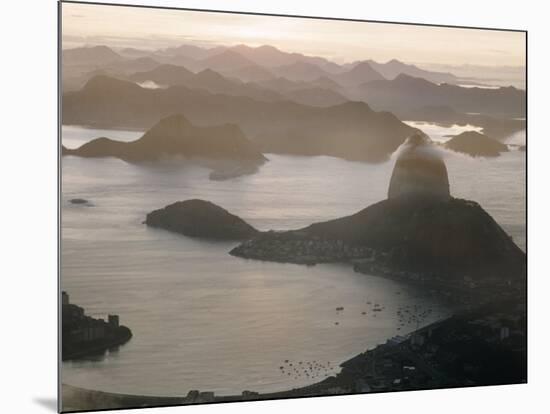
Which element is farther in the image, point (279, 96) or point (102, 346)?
point (279, 96)

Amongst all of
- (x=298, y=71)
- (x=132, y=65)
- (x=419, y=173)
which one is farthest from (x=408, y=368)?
(x=132, y=65)

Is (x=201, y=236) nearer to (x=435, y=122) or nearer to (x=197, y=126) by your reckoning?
(x=197, y=126)

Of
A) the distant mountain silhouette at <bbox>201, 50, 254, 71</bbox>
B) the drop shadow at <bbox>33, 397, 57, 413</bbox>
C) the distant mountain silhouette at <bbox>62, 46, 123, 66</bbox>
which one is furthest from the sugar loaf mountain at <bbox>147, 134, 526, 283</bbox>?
the drop shadow at <bbox>33, 397, 57, 413</bbox>

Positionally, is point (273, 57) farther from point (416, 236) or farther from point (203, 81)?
point (416, 236)

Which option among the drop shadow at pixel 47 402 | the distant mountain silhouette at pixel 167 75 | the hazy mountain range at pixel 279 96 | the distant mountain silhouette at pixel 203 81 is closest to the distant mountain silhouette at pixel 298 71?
the hazy mountain range at pixel 279 96

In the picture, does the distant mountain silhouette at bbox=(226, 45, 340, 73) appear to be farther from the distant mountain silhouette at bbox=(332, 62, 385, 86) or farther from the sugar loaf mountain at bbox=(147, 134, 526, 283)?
the sugar loaf mountain at bbox=(147, 134, 526, 283)

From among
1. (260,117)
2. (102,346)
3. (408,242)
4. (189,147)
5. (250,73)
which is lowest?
(102,346)
